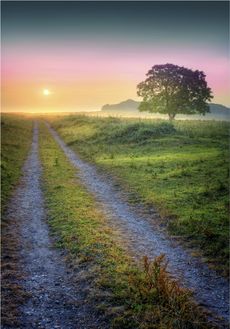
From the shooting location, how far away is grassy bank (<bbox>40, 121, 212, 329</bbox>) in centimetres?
820

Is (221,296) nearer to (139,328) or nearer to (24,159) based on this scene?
(139,328)

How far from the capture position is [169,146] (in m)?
32.5

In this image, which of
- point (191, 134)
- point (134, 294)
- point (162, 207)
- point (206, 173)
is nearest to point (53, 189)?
point (162, 207)

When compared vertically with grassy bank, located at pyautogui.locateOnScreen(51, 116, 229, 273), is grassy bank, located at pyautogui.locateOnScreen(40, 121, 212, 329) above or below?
below

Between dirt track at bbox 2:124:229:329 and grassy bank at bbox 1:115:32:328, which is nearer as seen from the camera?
dirt track at bbox 2:124:229:329

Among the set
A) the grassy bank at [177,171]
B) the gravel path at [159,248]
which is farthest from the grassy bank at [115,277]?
the grassy bank at [177,171]

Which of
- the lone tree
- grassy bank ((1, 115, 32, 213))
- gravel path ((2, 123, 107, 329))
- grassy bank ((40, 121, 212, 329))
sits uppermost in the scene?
the lone tree

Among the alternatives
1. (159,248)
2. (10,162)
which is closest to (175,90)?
(10,162)

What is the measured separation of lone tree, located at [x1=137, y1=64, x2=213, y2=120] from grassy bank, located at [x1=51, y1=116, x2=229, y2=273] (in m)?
19.2

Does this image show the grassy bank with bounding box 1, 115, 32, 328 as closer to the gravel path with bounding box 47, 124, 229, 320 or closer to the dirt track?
the dirt track

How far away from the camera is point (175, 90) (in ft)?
198

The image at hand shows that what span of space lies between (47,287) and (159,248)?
433cm

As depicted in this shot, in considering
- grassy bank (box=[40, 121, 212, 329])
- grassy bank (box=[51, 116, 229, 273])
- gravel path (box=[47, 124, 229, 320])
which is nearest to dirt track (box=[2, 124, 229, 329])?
gravel path (box=[47, 124, 229, 320])

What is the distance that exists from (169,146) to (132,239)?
2058cm
